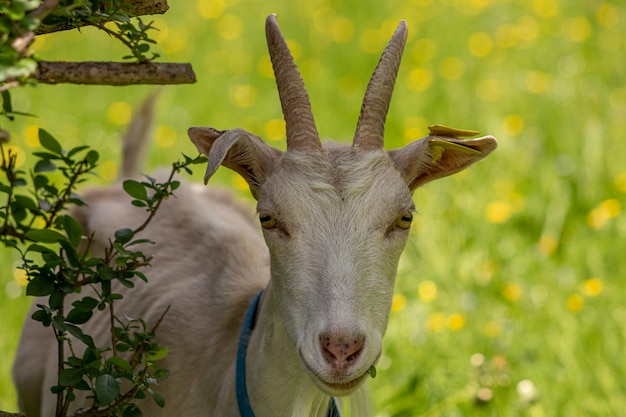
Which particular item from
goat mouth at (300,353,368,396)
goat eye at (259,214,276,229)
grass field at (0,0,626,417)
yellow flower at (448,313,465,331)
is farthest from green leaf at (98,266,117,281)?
yellow flower at (448,313,465,331)

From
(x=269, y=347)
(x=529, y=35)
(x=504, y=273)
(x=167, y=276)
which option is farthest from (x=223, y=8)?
(x=269, y=347)

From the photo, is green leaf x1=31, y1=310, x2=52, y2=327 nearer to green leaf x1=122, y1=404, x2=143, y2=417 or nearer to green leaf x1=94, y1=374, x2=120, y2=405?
green leaf x1=94, y1=374, x2=120, y2=405

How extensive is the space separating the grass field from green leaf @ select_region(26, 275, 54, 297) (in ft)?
5.87

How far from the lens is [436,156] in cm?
296

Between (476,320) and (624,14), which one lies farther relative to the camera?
(624,14)

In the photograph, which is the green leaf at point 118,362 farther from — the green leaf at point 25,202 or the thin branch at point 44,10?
the thin branch at point 44,10

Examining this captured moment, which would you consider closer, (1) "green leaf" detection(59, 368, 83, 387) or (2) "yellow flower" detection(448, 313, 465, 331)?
(1) "green leaf" detection(59, 368, 83, 387)

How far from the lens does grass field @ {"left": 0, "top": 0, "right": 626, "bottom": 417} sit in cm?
414

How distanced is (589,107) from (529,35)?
1310mm

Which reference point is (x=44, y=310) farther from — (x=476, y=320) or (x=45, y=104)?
(x=45, y=104)


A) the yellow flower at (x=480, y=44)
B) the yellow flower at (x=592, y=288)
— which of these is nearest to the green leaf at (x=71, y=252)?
the yellow flower at (x=592, y=288)

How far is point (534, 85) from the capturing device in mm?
6797

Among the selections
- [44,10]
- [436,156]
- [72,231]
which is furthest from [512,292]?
[44,10]

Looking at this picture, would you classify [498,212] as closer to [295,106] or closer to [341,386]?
[295,106]
